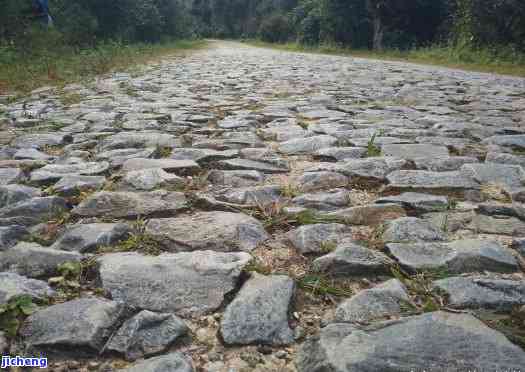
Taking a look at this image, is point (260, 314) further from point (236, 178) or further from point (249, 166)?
point (249, 166)

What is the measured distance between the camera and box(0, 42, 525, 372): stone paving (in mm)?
1030

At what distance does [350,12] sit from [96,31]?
9.60 meters

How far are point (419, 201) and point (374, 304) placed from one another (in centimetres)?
77

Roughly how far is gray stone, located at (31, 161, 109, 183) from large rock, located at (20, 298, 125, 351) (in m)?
1.17

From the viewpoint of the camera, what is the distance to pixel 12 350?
1017 millimetres

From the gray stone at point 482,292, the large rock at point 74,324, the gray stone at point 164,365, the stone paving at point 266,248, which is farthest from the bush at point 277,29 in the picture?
the gray stone at point 164,365

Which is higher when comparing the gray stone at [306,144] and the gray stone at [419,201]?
the gray stone at [419,201]

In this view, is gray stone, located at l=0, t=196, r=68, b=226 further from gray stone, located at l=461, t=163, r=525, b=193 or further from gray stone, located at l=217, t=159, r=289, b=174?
gray stone, located at l=461, t=163, r=525, b=193

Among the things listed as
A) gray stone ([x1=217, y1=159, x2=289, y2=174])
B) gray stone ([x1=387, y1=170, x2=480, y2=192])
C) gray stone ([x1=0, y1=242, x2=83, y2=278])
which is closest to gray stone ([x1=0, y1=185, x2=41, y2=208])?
gray stone ([x1=0, y1=242, x2=83, y2=278])

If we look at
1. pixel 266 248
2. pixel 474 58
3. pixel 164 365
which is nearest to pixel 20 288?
pixel 164 365

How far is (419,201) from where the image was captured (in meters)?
1.83

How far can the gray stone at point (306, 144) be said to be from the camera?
2718 mm

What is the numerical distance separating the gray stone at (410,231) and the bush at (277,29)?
113ft

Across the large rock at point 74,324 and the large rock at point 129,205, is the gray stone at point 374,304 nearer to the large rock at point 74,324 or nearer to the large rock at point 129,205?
the large rock at point 74,324
